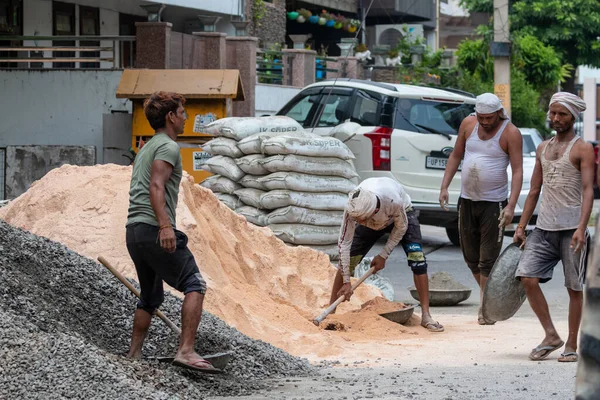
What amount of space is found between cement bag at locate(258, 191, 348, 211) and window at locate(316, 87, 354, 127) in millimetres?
2264

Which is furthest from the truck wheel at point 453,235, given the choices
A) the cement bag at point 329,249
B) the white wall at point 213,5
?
the white wall at point 213,5

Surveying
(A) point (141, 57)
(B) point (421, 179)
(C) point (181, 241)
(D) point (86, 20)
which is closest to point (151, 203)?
(C) point (181, 241)

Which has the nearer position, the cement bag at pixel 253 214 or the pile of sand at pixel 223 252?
the pile of sand at pixel 223 252

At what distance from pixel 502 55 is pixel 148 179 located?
12897 millimetres

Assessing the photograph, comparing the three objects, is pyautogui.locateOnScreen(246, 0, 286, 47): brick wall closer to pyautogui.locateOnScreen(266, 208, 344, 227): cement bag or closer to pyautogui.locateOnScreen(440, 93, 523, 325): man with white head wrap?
pyautogui.locateOnScreen(266, 208, 344, 227): cement bag

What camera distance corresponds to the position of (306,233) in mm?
11797

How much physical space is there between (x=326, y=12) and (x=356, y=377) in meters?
27.9

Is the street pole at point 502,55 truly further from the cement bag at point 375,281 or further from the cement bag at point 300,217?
the cement bag at point 375,281

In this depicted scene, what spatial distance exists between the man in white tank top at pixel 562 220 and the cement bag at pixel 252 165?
5394mm

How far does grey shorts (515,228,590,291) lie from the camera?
691 cm

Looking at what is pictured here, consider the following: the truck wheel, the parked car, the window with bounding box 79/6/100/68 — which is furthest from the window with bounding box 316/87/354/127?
the window with bounding box 79/6/100/68

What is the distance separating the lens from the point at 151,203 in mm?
5922

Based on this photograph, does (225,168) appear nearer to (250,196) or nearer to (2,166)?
(250,196)

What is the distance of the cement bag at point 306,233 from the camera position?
1177cm
